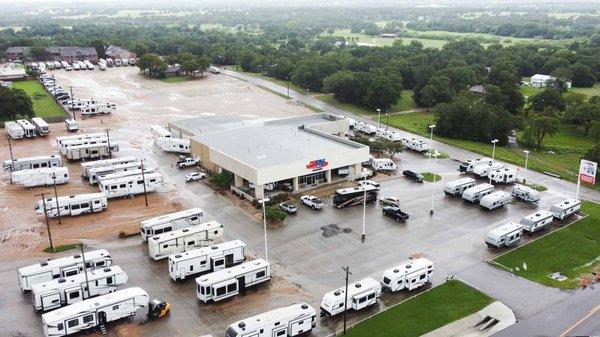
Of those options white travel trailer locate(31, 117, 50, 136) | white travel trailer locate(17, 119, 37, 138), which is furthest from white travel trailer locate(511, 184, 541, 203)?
white travel trailer locate(17, 119, 37, 138)

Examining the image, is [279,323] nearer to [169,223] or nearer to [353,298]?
[353,298]

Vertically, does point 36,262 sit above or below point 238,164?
below

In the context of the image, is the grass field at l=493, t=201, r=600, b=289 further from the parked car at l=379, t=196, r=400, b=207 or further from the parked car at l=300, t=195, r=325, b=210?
the parked car at l=300, t=195, r=325, b=210

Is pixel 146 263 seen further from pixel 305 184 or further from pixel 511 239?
pixel 511 239

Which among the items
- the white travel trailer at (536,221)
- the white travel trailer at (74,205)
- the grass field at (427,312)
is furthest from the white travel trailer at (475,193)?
the white travel trailer at (74,205)

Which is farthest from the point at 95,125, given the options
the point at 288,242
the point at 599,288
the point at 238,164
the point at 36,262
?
the point at 599,288

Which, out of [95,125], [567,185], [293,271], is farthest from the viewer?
[95,125]
